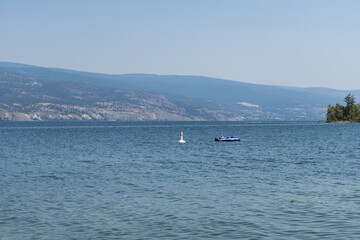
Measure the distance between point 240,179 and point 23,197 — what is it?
24183mm

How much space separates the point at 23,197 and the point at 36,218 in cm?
900

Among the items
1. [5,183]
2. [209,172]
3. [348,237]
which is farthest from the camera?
[209,172]

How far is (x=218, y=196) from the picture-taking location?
41.2 meters

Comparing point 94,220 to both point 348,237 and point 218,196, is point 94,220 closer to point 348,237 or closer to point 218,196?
point 218,196

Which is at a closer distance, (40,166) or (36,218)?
(36,218)

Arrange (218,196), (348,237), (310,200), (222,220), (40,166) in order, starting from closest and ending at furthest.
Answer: (348,237), (222,220), (310,200), (218,196), (40,166)

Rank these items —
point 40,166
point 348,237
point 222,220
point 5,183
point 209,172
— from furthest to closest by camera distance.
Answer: point 40,166 < point 209,172 < point 5,183 < point 222,220 < point 348,237

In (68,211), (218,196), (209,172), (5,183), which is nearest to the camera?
(68,211)

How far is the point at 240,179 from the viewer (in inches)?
2085

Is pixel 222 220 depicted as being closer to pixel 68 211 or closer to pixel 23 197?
pixel 68 211

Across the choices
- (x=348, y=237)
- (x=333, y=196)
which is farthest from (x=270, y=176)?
(x=348, y=237)

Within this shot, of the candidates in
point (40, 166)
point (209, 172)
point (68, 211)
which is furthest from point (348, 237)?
point (40, 166)

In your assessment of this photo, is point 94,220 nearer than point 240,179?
Yes

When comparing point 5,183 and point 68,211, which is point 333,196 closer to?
point 68,211
